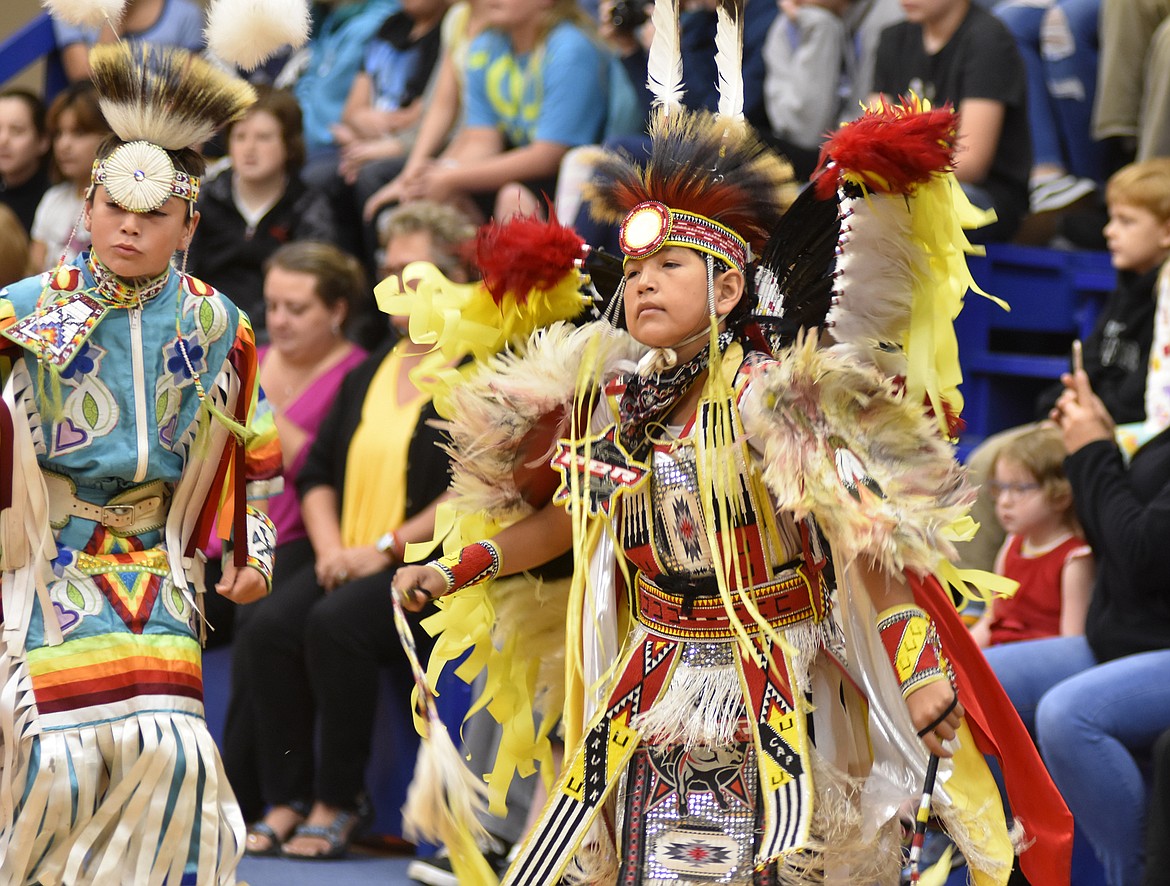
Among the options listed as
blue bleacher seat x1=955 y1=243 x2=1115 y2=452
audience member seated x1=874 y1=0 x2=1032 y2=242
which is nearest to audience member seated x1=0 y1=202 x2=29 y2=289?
audience member seated x1=874 y1=0 x2=1032 y2=242

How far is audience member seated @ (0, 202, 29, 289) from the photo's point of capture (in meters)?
6.29

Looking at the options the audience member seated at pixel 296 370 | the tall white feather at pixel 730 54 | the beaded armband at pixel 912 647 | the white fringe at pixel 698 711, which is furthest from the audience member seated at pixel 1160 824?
the audience member seated at pixel 296 370

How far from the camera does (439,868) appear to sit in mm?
4938

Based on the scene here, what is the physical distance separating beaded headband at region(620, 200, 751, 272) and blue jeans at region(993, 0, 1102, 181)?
3.62 meters

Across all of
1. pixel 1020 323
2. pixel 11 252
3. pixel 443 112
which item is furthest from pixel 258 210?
pixel 1020 323

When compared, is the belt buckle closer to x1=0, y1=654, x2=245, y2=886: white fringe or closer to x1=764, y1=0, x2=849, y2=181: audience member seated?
x1=0, y1=654, x2=245, y2=886: white fringe

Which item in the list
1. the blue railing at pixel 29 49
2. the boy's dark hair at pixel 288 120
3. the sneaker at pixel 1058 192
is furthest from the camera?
the blue railing at pixel 29 49

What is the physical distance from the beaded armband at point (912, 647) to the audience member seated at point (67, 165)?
199 inches

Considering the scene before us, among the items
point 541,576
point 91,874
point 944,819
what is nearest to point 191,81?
point 541,576

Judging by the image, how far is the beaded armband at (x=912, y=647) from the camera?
10.0 ft

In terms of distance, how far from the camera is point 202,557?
3.81m

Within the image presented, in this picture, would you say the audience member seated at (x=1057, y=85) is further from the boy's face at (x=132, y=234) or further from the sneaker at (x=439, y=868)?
the boy's face at (x=132, y=234)

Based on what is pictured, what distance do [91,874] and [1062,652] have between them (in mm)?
2607

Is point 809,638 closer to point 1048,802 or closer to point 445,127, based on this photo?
point 1048,802
